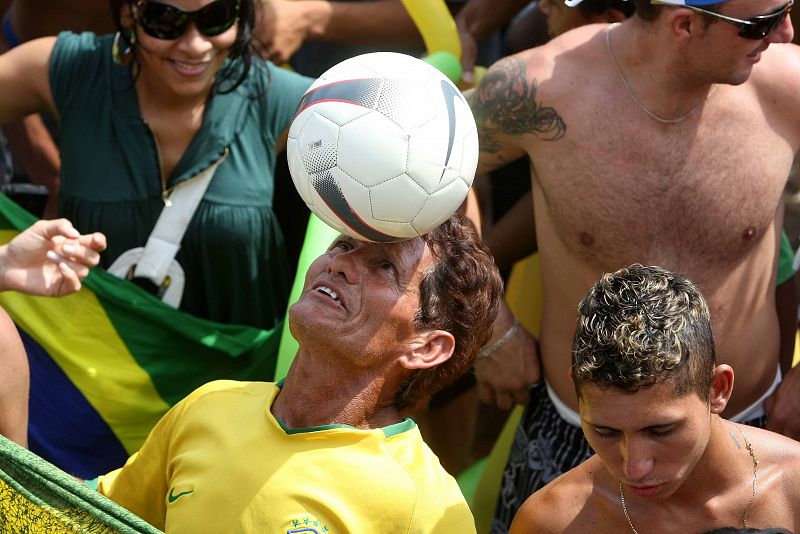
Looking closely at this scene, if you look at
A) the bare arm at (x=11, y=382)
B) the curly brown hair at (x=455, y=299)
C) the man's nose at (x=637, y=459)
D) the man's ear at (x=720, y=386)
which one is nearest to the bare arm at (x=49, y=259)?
the bare arm at (x=11, y=382)

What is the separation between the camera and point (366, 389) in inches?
103

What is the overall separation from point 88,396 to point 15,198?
3.29ft

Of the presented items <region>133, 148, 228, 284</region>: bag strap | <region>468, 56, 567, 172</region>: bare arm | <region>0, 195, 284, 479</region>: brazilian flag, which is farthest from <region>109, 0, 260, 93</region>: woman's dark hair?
<region>468, 56, 567, 172</region>: bare arm

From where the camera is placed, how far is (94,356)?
12.1 ft

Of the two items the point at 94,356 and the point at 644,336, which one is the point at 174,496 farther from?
the point at 94,356

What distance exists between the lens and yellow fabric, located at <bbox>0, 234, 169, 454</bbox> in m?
3.66

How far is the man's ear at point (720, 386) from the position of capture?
2.45 m

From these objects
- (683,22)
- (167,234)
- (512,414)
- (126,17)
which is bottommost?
(512,414)

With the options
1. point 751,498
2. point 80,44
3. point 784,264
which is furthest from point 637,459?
point 80,44

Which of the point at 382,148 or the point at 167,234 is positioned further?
the point at 167,234

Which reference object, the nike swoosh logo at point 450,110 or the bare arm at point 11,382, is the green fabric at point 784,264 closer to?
the nike swoosh logo at point 450,110

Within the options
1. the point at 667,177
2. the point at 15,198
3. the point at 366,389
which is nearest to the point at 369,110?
the point at 366,389

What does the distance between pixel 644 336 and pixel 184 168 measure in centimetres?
191

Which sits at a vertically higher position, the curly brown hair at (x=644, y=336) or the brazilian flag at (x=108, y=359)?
the curly brown hair at (x=644, y=336)
